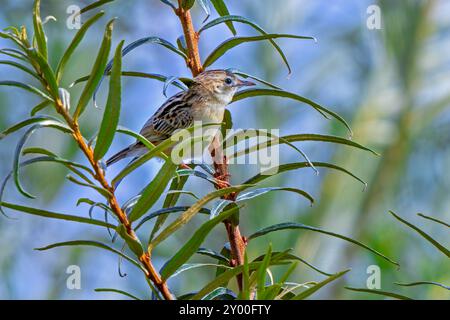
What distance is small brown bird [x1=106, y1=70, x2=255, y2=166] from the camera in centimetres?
315

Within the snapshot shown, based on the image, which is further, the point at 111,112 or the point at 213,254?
the point at 213,254

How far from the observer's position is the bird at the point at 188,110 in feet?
10.3

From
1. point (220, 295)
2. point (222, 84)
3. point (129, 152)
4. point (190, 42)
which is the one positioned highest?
point (222, 84)

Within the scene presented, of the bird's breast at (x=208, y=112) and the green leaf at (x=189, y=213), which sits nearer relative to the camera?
the green leaf at (x=189, y=213)

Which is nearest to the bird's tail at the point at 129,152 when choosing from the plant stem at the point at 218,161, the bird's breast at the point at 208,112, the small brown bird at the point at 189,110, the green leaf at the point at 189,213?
the small brown bird at the point at 189,110

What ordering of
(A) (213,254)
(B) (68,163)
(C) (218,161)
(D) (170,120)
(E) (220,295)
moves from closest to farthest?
(B) (68,163) < (E) (220,295) < (A) (213,254) < (C) (218,161) < (D) (170,120)

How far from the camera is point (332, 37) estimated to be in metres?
5.46

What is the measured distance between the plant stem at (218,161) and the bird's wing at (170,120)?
5.27 ft

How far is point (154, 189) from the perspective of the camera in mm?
1147

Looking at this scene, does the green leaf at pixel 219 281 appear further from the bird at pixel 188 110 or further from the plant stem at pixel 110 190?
the bird at pixel 188 110

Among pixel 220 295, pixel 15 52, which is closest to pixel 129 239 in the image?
pixel 220 295

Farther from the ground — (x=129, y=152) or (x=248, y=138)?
(x=129, y=152)

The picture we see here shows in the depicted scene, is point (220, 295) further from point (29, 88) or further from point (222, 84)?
point (222, 84)
